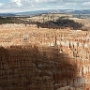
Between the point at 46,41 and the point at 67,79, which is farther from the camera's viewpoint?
the point at 46,41

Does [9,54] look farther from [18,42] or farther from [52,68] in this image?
[18,42]

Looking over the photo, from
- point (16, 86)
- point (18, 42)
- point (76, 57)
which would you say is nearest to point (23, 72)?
point (16, 86)

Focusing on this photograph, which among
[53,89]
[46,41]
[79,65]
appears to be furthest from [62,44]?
[53,89]

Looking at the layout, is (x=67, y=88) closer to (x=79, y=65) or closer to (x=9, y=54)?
(x=79, y=65)

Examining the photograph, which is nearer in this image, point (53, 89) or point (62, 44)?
point (53, 89)

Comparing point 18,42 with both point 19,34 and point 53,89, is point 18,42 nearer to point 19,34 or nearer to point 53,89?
point 19,34

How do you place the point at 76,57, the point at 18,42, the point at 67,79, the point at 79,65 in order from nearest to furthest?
the point at 67,79 < the point at 79,65 < the point at 76,57 < the point at 18,42

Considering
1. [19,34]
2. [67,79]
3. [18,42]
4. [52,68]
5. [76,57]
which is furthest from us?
[19,34]

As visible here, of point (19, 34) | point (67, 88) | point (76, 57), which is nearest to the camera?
point (67, 88)

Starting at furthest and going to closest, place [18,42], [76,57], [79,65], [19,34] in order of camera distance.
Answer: [19,34] → [18,42] → [76,57] → [79,65]
